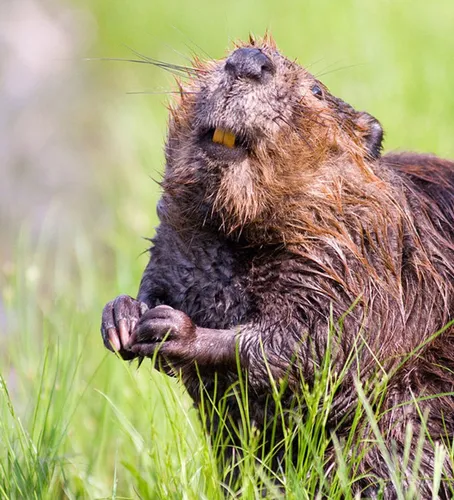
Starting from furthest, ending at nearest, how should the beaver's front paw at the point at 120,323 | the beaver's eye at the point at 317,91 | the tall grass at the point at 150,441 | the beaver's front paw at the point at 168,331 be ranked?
1. the beaver's eye at the point at 317,91
2. the beaver's front paw at the point at 120,323
3. the beaver's front paw at the point at 168,331
4. the tall grass at the point at 150,441

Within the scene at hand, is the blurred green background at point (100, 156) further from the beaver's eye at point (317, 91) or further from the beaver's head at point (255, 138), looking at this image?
the beaver's head at point (255, 138)

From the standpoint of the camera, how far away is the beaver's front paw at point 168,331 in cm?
305

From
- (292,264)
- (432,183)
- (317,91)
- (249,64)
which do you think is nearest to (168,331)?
(292,264)

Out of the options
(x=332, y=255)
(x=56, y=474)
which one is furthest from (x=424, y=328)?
(x=56, y=474)

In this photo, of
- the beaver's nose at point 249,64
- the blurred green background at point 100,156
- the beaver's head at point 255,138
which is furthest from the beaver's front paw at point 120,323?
the beaver's nose at point 249,64

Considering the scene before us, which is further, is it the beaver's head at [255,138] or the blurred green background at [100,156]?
the blurred green background at [100,156]

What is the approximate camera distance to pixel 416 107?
20.0 feet

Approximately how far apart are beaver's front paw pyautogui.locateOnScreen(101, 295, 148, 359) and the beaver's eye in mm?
799

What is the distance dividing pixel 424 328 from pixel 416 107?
3071 millimetres

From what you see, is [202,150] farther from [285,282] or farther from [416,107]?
[416,107]

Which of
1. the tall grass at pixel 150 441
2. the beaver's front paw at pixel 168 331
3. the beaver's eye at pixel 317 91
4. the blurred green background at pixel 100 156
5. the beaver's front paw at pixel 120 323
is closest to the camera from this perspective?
the tall grass at pixel 150 441

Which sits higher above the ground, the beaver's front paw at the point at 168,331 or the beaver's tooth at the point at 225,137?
the beaver's tooth at the point at 225,137

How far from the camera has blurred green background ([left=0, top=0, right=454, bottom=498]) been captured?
3688mm

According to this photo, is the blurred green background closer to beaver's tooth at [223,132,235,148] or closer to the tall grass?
the tall grass
